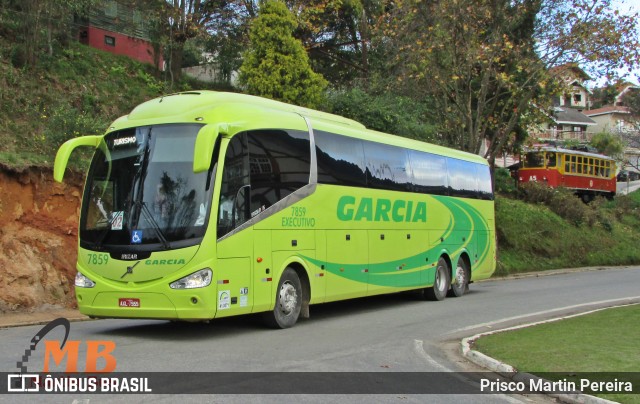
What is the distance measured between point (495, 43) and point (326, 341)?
1592 cm

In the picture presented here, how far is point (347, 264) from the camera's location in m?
13.8

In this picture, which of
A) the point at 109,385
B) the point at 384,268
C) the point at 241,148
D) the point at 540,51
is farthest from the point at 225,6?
the point at 109,385

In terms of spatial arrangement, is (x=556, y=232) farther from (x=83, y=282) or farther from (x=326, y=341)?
(x=83, y=282)

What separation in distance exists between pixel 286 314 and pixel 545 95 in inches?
685

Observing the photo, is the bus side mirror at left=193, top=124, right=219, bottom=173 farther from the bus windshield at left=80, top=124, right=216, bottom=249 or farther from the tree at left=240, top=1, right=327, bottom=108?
the tree at left=240, top=1, right=327, bottom=108

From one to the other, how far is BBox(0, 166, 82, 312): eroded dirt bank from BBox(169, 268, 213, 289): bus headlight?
5.90 meters

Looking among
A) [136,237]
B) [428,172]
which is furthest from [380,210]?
[136,237]

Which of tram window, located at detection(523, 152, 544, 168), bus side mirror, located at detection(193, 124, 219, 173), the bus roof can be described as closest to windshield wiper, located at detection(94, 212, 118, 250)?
the bus roof

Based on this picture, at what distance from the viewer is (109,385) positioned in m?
7.25

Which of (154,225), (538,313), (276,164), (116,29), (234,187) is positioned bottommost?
(538,313)

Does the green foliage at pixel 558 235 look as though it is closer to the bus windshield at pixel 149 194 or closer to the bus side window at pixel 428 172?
the bus side window at pixel 428 172

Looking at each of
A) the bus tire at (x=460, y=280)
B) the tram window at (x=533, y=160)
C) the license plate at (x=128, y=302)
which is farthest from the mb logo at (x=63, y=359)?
the tram window at (x=533, y=160)

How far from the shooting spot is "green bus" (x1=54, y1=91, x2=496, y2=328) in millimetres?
10109

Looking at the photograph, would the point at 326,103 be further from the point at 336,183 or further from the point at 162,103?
the point at 162,103
